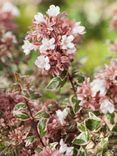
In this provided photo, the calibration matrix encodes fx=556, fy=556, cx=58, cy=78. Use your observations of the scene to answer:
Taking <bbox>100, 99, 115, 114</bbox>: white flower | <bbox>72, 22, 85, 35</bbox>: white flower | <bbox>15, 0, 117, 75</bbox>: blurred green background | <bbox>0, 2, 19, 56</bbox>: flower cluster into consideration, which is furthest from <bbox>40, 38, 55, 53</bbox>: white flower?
<bbox>15, 0, 117, 75</bbox>: blurred green background

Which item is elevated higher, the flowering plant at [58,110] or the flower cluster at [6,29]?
the flower cluster at [6,29]

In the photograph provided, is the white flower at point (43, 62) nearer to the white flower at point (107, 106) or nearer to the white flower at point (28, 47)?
the white flower at point (28, 47)

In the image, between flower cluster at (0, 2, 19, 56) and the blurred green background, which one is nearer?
flower cluster at (0, 2, 19, 56)

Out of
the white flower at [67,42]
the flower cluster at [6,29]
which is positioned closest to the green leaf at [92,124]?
the white flower at [67,42]

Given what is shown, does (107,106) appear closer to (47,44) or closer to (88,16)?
(47,44)

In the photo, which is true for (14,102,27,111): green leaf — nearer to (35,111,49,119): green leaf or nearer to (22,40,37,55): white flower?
(35,111,49,119): green leaf
